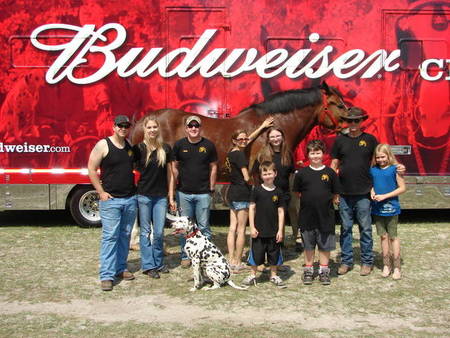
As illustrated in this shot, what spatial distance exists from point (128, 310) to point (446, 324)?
296 cm

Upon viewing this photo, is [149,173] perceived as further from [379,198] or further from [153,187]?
[379,198]

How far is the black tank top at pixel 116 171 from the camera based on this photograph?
5008 mm

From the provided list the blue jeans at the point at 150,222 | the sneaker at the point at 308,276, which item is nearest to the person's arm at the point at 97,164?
the blue jeans at the point at 150,222

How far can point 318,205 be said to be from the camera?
5.09m

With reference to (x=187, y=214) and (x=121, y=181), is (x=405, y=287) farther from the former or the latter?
(x=121, y=181)

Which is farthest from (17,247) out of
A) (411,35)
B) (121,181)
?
(411,35)

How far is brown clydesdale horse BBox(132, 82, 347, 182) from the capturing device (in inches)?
272

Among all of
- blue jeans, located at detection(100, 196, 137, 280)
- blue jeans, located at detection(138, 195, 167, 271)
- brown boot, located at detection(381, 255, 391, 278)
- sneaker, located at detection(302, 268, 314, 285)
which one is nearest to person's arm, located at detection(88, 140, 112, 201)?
blue jeans, located at detection(100, 196, 137, 280)

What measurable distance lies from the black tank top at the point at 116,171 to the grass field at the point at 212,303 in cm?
111

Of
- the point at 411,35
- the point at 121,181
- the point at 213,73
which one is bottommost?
the point at 121,181

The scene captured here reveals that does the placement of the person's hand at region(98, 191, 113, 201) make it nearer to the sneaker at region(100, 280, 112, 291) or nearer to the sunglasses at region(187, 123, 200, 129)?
the sneaker at region(100, 280, 112, 291)

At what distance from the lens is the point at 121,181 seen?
5070 millimetres

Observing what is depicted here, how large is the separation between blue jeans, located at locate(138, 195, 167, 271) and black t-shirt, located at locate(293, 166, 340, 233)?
5.32 ft

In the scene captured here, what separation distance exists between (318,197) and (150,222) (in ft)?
6.51
